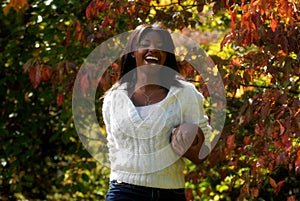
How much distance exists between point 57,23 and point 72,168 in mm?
1169

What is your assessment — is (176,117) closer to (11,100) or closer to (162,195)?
(162,195)

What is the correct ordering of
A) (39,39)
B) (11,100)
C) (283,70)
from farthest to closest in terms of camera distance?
(11,100), (39,39), (283,70)

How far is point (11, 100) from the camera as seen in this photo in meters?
6.60

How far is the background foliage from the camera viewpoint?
12.9 feet

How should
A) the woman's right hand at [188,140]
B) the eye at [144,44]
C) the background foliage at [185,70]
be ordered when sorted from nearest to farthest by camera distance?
1. the woman's right hand at [188,140]
2. the eye at [144,44]
3. the background foliage at [185,70]

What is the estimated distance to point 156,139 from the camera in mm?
2984

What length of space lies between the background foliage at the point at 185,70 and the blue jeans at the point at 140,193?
0.83 meters

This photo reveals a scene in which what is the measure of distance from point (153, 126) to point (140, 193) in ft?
0.90

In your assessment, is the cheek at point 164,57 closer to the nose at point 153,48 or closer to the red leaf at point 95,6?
the nose at point 153,48

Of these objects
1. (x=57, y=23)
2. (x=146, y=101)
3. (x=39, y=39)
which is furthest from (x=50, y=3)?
(x=146, y=101)

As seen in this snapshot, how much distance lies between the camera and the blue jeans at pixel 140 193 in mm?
2992

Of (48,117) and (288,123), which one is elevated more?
(288,123)

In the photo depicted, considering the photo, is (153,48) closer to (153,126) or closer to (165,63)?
(165,63)

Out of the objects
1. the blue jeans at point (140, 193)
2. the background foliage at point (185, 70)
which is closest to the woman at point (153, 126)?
the blue jeans at point (140, 193)
